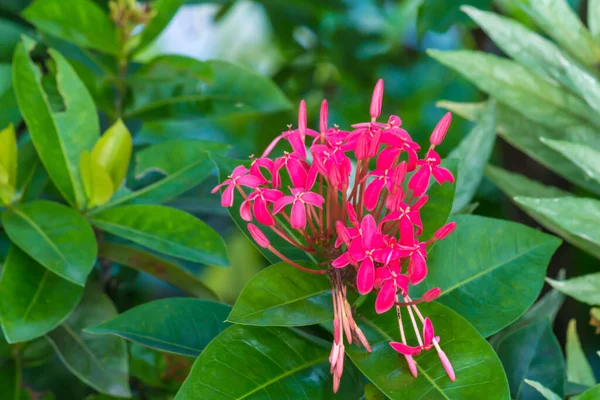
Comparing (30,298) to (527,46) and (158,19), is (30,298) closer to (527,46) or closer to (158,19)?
(158,19)

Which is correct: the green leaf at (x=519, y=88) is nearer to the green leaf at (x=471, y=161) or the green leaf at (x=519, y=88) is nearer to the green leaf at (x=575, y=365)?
the green leaf at (x=471, y=161)

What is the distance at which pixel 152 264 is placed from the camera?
742 millimetres

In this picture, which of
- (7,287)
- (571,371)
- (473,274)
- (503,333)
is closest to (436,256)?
(473,274)

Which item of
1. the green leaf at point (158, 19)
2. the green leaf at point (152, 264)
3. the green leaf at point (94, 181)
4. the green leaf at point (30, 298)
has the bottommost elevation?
the green leaf at point (152, 264)

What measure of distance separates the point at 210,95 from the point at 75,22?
0.63 feet

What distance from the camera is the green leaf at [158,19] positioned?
2.92 feet

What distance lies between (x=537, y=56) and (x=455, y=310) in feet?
1.11

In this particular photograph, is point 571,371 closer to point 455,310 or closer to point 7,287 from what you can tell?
point 455,310

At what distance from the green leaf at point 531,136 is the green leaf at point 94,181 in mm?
387

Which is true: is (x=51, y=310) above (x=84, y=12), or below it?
below

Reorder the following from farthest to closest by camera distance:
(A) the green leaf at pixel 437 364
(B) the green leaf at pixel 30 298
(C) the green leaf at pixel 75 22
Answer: (C) the green leaf at pixel 75 22 → (B) the green leaf at pixel 30 298 → (A) the green leaf at pixel 437 364

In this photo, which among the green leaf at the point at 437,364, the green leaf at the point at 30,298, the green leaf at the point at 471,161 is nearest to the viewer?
the green leaf at the point at 437,364

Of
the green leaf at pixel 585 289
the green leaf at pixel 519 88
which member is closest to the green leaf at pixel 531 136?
the green leaf at pixel 519 88

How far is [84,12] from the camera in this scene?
0.85 meters
